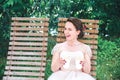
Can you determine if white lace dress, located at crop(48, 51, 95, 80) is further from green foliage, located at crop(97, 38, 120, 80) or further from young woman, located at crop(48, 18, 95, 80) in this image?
green foliage, located at crop(97, 38, 120, 80)

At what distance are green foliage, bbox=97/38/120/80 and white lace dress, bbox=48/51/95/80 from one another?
6.11ft

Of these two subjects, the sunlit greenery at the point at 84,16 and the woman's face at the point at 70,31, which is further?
the sunlit greenery at the point at 84,16

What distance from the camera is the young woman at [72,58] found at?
20.9ft

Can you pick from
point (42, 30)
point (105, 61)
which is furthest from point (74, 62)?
point (105, 61)

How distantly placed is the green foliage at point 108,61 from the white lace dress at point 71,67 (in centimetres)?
186

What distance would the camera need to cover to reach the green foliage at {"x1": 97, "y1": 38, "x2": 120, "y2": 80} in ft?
27.0

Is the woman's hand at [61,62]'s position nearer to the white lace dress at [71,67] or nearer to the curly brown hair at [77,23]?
the white lace dress at [71,67]

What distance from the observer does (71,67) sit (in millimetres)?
6398

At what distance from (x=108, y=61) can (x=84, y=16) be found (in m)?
1.48

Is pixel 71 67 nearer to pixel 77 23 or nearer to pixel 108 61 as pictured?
pixel 77 23

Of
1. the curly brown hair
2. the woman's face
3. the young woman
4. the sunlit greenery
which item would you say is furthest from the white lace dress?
the sunlit greenery

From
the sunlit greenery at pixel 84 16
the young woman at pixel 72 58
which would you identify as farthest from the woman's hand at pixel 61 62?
the sunlit greenery at pixel 84 16

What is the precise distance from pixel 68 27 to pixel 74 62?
54cm

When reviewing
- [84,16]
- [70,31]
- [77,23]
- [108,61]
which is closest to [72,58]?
[70,31]
